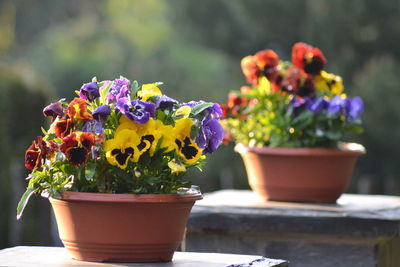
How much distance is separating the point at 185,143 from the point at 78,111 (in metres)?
0.26

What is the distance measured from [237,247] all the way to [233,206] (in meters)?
0.15

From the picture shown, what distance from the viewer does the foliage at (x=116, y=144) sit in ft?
6.27

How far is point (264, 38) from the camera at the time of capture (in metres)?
10.3

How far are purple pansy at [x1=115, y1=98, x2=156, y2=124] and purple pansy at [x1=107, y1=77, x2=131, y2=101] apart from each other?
1.8 inches

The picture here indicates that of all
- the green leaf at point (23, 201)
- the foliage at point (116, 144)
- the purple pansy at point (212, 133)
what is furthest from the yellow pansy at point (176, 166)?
the green leaf at point (23, 201)

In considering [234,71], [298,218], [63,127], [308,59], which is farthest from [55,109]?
[234,71]

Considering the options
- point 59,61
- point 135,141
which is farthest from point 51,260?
point 59,61

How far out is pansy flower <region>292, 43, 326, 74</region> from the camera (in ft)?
10.3

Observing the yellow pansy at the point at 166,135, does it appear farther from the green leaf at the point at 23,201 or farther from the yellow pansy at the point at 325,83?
the yellow pansy at the point at 325,83

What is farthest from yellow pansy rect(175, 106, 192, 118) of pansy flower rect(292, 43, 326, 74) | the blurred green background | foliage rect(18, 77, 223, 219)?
the blurred green background

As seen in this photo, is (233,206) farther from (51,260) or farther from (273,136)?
(51,260)

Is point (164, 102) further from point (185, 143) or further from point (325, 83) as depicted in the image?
point (325, 83)

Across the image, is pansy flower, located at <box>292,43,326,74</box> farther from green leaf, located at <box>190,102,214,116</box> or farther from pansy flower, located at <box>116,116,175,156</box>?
pansy flower, located at <box>116,116,175,156</box>

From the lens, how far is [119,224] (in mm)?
1949
